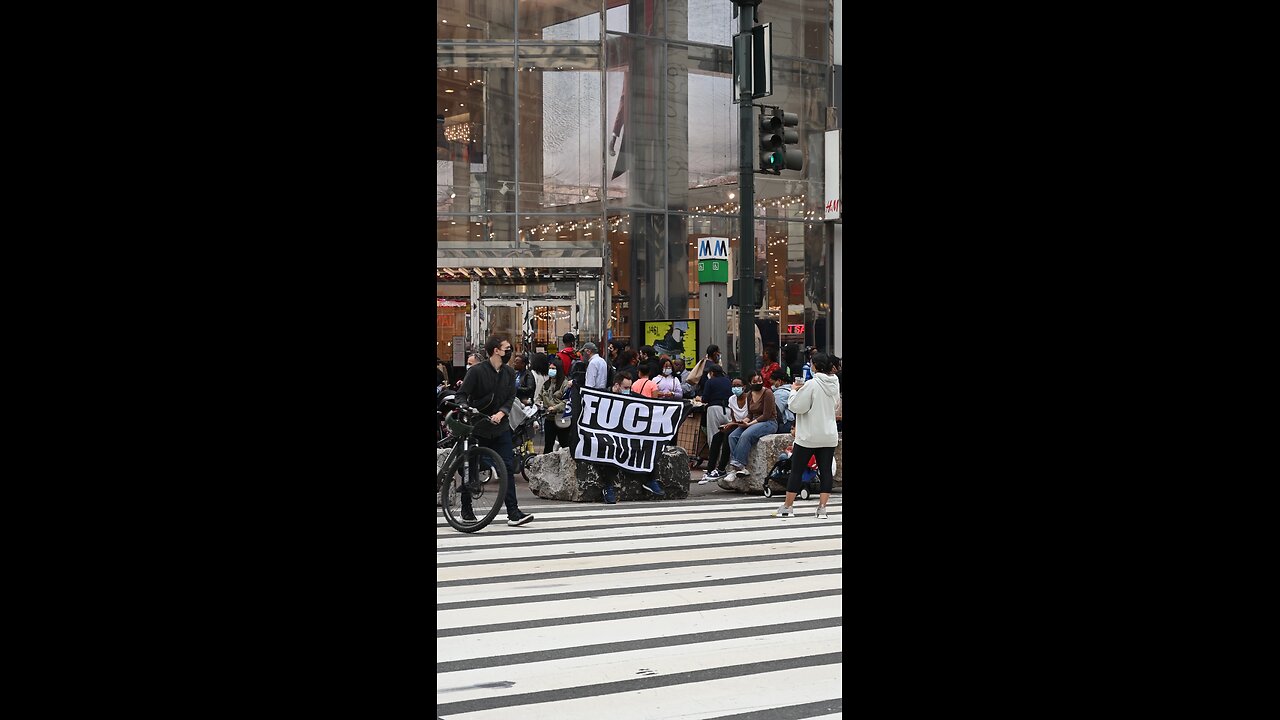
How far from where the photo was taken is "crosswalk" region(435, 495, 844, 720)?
620 centimetres

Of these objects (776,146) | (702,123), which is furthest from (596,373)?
(702,123)

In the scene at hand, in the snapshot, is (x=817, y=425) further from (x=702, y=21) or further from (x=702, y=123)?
(x=702, y=21)

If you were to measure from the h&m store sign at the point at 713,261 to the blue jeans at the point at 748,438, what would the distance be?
3.81 meters

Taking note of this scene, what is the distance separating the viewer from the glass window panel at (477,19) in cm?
2770

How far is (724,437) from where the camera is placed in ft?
57.2

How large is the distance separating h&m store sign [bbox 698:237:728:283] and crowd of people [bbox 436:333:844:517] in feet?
3.65

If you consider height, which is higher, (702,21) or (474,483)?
(702,21)

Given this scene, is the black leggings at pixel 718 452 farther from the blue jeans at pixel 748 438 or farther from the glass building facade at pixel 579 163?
the glass building facade at pixel 579 163

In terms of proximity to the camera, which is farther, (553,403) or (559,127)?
(559,127)

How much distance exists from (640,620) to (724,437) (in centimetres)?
926
